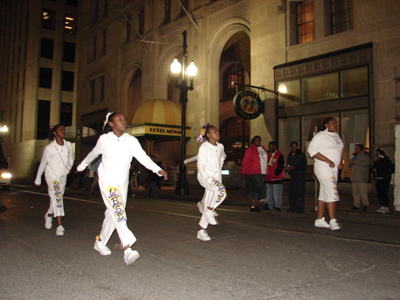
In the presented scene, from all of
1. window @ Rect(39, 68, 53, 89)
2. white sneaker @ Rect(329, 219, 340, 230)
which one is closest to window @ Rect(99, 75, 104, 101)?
window @ Rect(39, 68, 53, 89)

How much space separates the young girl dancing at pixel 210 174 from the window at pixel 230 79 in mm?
21053

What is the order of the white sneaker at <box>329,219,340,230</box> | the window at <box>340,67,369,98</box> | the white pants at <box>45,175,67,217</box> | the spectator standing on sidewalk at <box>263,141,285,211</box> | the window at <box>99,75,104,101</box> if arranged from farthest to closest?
the window at <box>99,75,104,101</box> → the window at <box>340,67,369,98</box> → the spectator standing on sidewalk at <box>263,141,285,211</box> → the white sneaker at <box>329,219,340,230</box> → the white pants at <box>45,175,67,217</box>

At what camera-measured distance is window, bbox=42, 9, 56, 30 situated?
45219mm

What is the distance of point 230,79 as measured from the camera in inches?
1089

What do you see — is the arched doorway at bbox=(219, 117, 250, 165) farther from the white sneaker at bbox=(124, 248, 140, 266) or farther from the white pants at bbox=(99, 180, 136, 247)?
the white sneaker at bbox=(124, 248, 140, 266)

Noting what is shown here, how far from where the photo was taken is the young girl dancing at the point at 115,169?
454 cm

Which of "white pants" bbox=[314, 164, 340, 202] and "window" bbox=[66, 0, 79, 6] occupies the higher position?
"window" bbox=[66, 0, 79, 6]

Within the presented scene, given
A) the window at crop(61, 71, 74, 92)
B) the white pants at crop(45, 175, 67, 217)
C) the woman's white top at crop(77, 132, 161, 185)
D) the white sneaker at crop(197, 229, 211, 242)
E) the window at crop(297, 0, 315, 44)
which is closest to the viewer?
the woman's white top at crop(77, 132, 161, 185)

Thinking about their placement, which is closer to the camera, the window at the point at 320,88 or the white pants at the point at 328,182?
the white pants at the point at 328,182

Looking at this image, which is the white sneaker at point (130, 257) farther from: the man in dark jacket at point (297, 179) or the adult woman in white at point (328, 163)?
the man in dark jacket at point (297, 179)

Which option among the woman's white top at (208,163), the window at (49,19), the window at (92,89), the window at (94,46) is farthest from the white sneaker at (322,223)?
the window at (49,19)

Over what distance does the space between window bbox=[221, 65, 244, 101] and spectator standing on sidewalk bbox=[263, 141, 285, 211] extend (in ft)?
56.3

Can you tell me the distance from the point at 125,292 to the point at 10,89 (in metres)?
53.6

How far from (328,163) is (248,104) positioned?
35.4 feet
